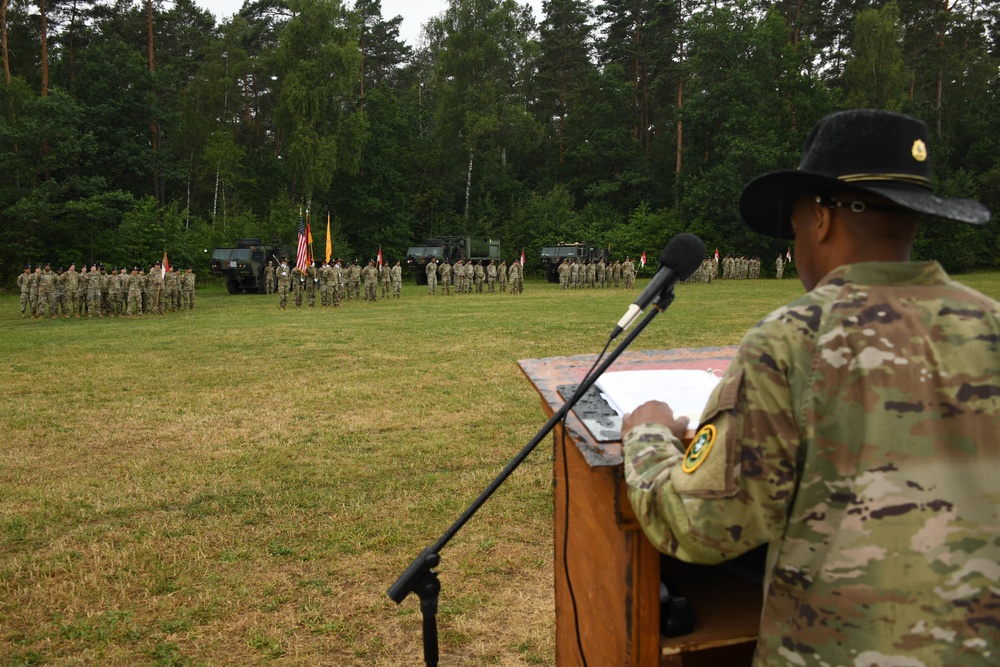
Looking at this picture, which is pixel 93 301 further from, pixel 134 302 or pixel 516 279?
pixel 516 279

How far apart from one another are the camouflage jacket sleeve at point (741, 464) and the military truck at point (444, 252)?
30881 mm

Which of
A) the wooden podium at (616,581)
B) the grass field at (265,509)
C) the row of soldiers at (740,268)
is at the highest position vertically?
the row of soldiers at (740,268)

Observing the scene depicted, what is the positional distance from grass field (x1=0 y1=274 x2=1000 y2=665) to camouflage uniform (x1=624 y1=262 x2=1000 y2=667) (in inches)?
76.4

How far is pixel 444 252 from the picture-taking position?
32969 mm

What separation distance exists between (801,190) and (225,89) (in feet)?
147

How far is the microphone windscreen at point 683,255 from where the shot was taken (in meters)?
1.69

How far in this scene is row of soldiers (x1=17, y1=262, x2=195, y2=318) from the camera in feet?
58.9

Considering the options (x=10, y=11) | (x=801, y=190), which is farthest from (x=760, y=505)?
(x=10, y=11)

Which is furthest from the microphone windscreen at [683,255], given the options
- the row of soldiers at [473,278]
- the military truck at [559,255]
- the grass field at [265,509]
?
the military truck at [559,255]

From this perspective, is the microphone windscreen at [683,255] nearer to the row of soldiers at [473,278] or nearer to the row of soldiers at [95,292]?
the row of soldiers at [95,292]

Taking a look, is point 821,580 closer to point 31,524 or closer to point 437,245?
point 31,524

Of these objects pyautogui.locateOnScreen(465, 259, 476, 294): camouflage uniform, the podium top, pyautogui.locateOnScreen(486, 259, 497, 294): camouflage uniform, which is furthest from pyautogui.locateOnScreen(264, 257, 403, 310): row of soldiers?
the podium top

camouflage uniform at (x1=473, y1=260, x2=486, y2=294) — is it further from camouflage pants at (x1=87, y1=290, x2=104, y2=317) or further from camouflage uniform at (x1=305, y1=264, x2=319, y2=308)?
camouflage pants at (x1=87, y1=290, x2=104, y2=317)

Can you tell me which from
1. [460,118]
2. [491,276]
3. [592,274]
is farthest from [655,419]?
[460,118]
